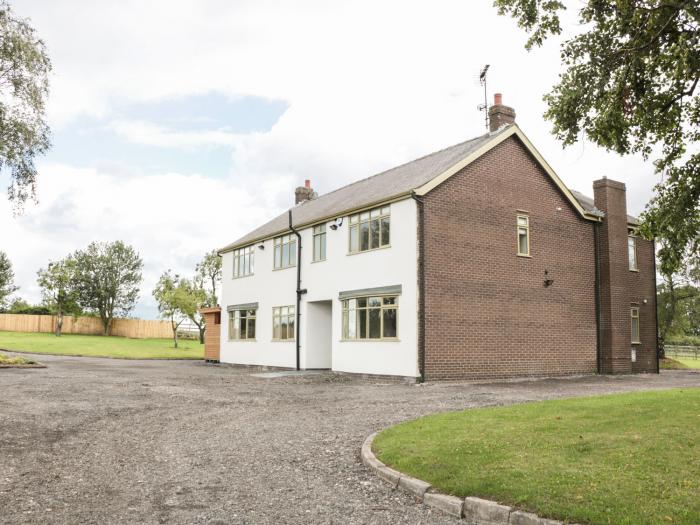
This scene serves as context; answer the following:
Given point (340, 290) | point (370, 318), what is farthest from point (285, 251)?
point (370, 318)

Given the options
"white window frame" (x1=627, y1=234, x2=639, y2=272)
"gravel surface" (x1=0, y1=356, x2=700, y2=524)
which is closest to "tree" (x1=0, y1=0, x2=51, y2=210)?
"gravel surface" (x1=0, y1=356, x2=700, y2=524)

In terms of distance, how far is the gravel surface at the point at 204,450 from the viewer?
6285 millimetres

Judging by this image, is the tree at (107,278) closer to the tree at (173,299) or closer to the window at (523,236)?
the tree at (173,299)

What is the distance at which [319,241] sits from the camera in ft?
82.5

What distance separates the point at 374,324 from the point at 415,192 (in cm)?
480

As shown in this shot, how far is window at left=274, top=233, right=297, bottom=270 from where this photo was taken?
2688 centimetres

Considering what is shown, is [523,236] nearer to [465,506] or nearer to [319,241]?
[319,241]

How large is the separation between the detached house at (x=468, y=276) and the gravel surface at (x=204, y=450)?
9.91 feet

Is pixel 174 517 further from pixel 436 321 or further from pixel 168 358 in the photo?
pixel 168 358

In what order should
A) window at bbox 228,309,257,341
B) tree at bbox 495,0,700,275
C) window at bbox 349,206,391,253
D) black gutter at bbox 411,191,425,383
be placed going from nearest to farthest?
tree at bbox 495,0,700,275, black gutter at bbox 411,191,425,383, window at bbox 349,206,391,253, window at bbox 228,309,257,341

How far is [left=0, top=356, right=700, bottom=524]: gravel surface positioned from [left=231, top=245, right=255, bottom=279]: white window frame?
12818 mm

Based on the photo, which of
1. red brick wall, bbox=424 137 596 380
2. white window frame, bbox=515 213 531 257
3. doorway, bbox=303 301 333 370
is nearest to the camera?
red brick wall, bbox=424 137 596 380

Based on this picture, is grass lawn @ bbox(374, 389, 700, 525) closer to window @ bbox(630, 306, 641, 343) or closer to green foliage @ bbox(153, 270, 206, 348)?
window @ bbox(630, 306, 641, 343)

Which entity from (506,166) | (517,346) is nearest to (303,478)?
(517,346)
